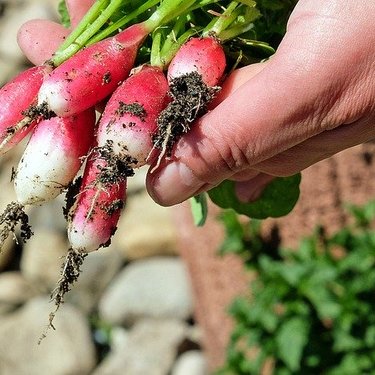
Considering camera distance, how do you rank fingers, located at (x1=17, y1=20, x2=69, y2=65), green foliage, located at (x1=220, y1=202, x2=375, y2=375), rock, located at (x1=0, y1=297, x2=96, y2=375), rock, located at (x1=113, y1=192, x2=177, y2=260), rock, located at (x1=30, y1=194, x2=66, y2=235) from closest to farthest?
fingers, located at (x1=17, y1=20, x2=69, y2=65)
green foliage, located at (x1=220, y1=202, x2=375, y2=375)
rock, located at (x1=0, y1=297, x2=96, y2=375)
rock, located at (x1=113, y1=192, x2=177, y2=260)
rock, located at (x1=30, y1=194, x2=66, y2=235)

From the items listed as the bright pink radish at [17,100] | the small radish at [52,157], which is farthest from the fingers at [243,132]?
the bright pink radish at [17,100]

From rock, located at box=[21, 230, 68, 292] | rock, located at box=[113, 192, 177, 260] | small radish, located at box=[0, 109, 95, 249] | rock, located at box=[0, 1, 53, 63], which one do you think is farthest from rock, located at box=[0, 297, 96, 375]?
small radish, located at box=[0, 109, 95, 249]

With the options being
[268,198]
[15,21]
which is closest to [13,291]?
[15,21]

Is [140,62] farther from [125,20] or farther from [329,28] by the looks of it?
[329,28]

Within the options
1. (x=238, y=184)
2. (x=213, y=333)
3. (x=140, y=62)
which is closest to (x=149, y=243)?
(x=213, y=333)

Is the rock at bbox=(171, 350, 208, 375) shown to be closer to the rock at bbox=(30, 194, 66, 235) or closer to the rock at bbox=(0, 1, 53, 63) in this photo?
the rock at bbox=(30, 194, 66, 235)

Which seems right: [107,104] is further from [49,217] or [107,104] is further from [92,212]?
[49,217]

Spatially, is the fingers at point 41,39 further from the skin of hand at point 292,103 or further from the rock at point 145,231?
the rock at point 145,231
